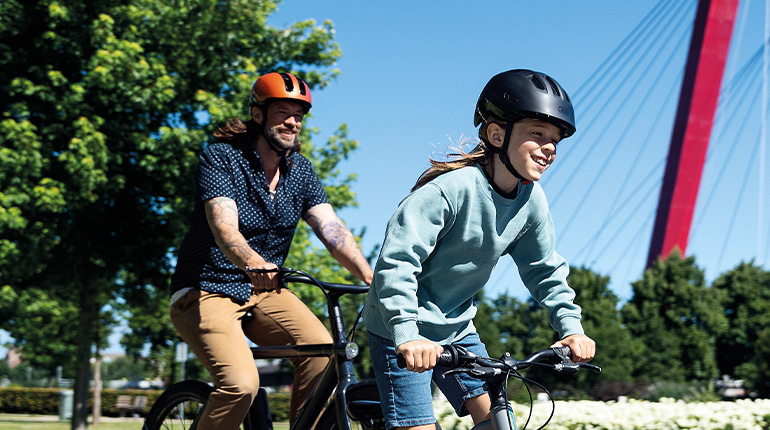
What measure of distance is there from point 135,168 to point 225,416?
10.7m

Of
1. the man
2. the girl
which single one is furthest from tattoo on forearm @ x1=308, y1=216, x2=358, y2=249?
the girl

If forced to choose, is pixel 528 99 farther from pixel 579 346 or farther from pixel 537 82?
pixel 579 346

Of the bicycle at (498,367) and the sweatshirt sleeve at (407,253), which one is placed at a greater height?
the sweatshirt sleeve at (407,253)

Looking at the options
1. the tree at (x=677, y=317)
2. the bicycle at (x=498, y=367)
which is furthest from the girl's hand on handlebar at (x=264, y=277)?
the tree at (x=677, y=317)

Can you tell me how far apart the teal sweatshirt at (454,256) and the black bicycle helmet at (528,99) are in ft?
0.71

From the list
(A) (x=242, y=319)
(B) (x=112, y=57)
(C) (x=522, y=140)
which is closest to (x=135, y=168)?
(B) (x=112, y=57)

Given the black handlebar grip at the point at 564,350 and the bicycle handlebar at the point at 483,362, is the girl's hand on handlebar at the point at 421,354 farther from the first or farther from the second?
the black handlebar grip at the point at 564,350

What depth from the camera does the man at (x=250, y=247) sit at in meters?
3.42

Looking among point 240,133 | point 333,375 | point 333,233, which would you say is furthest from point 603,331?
point 333,375

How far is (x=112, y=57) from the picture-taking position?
40.4 feet

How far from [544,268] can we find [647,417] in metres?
4.41

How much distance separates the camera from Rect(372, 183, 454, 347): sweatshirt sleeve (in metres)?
2.35

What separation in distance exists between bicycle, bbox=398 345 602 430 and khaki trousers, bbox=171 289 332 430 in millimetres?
1243

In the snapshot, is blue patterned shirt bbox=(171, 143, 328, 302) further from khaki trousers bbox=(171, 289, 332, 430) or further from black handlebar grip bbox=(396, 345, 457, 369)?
black handlebar grip bbox=(396, 345, 457, 369)
